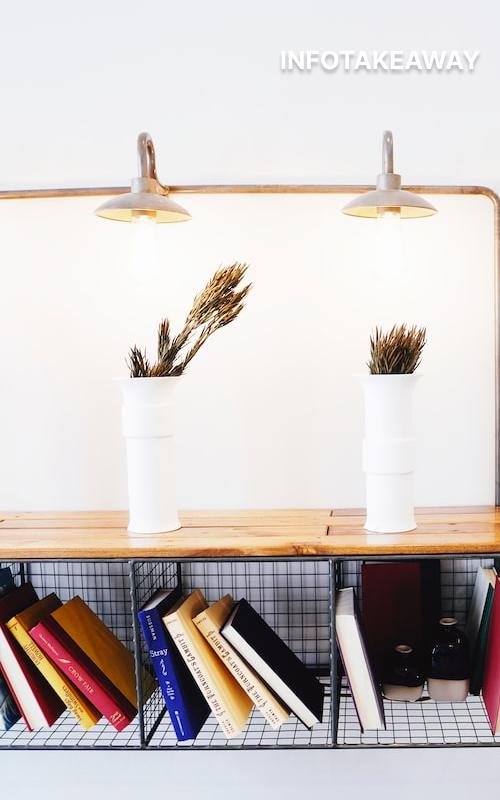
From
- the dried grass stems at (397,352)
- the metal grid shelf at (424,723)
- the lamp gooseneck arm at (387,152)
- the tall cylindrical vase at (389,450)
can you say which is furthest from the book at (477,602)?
the lamp gooseneck arm at (387,152)

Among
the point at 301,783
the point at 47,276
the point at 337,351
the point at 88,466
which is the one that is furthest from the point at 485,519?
the point at 47,276

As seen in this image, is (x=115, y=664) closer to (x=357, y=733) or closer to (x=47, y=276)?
(x=357, y=733)

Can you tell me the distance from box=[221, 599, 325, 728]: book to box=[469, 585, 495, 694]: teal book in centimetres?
33

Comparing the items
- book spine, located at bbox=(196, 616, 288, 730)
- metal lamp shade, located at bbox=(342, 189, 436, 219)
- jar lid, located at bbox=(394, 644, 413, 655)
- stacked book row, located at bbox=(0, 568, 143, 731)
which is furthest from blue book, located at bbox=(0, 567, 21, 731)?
metal lamp shade, located at bbox=(342, 189, 436, 219)

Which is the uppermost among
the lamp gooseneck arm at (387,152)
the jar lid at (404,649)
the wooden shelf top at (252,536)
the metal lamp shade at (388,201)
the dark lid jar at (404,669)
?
the lamp gooseneck arm at (387,152)

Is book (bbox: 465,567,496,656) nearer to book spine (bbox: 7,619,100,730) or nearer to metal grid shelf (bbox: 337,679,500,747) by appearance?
metal grid shelf (bbox: 337,679,500,747)

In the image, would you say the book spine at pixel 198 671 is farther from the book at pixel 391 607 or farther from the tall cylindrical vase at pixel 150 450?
the book at pixel 391 607

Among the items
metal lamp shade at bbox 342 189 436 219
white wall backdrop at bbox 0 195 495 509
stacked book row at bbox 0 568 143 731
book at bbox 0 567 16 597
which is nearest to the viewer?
metal lamp shade at bbox 342 189 436 219

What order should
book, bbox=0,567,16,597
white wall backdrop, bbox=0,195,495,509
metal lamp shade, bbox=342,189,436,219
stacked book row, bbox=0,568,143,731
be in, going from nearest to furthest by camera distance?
metal lamp shade, bbox=342,189,436,219
stacked book row, bbox=0,568,143,731
book, bbox=0,567,16,597
white wall backdrop, bbox=0,195,495,509

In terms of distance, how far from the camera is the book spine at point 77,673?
1327 millimetres

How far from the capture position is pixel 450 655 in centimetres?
138

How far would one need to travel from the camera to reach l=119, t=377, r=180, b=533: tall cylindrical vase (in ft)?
4.35

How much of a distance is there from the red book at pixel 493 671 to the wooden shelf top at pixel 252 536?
6.6 inches

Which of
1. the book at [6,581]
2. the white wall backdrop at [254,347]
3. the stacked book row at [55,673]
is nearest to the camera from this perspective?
the stacked book row at [55,673]
